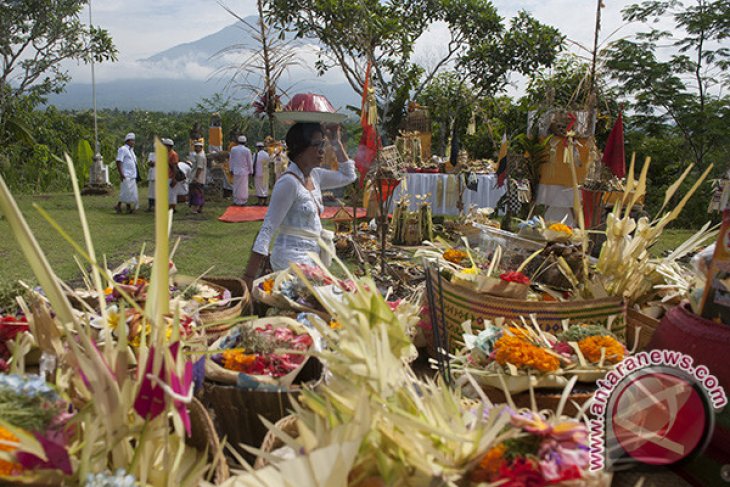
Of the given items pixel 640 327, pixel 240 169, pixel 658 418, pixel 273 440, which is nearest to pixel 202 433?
pixel 273 440

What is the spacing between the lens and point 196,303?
8.32 feet

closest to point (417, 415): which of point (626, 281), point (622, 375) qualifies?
point (622, 375)

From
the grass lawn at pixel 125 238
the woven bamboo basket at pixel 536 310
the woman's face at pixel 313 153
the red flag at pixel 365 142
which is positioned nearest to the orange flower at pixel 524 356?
the woven bamboo basket at pixel 536 310

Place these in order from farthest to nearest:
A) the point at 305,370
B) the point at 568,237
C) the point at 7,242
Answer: the point at 7,242
the point at 568,237
the point at 305,370

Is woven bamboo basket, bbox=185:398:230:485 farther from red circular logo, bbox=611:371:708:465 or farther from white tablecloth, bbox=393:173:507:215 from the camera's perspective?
white tablecloth, bbox=393:173:507:215

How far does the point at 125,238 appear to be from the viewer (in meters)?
9.23

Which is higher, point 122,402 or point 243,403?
point 122,402

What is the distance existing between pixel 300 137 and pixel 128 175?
10114 millimetres

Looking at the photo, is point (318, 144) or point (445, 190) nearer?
point (318, 144)

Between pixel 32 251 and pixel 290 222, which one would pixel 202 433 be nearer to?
pixel 32 251

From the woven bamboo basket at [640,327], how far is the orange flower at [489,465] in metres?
1.28

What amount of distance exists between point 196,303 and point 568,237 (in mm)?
1664

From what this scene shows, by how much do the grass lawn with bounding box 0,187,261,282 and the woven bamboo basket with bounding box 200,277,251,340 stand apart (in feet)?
8.17

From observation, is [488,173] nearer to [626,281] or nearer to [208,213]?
[208,213]
